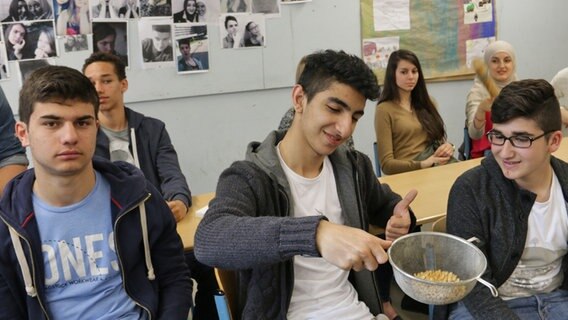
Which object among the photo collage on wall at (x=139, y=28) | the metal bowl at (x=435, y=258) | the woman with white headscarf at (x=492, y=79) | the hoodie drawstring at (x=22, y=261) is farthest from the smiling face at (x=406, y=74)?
the hoodie drawstring at (x=22, y=261)

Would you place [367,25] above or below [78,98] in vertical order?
above

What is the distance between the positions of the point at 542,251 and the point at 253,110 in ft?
7.80

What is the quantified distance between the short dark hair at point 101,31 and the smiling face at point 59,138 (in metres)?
1.90

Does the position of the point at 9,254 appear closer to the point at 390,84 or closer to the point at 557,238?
the point at 557,238

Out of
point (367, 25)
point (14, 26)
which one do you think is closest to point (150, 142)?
point (14, 26)

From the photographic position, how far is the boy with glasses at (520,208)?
4.96 ft

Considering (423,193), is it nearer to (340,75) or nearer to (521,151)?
(521,151)

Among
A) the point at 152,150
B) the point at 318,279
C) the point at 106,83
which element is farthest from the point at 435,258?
the point at 106,83

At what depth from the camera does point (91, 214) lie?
1.37m

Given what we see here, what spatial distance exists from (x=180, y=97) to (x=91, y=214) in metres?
2.07

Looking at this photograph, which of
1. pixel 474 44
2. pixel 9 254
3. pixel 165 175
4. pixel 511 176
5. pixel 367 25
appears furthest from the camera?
pixel 474 44

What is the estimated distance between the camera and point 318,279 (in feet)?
4.51

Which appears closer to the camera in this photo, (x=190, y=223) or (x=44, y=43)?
(x=190, y=223)

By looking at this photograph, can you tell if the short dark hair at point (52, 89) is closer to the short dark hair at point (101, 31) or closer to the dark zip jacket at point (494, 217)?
the dark zip jacket at point (494, 217)
